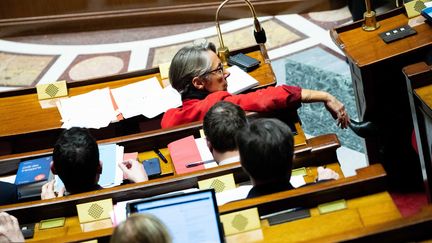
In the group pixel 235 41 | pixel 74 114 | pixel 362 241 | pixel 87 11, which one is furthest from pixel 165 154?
pixel 87 11

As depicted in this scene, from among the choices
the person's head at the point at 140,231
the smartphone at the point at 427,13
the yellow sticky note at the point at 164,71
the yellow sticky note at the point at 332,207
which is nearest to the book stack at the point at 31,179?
the yellow sticky note at the point at 164,71

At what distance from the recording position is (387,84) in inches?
157

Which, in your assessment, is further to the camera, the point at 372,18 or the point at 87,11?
the point at 87,11

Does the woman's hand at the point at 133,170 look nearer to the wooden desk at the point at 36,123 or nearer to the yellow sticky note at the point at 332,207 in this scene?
the wooden desk at the point at 36,123

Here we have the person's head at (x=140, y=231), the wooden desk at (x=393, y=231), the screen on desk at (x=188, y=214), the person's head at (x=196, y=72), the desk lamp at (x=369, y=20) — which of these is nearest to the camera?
the person's head at (x=140, y=231)

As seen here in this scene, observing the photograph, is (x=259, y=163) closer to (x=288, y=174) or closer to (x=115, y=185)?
(x=288, y=174)

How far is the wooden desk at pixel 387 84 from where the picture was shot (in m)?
3.95

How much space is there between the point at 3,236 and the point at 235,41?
3667 millimetres

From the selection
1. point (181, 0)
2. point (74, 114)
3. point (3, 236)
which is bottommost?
point (3, 236)

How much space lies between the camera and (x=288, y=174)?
2816 mm

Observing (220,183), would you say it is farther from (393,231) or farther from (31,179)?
(31,179)

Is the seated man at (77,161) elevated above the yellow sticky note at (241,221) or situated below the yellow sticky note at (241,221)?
above

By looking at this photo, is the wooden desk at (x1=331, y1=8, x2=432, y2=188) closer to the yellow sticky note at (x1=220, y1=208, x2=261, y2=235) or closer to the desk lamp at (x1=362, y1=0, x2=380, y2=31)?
the desk lamp at (x1=362, y1=0, x2=380, y2=31)

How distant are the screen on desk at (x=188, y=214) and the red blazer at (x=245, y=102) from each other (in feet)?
3.23
